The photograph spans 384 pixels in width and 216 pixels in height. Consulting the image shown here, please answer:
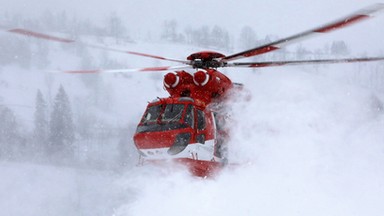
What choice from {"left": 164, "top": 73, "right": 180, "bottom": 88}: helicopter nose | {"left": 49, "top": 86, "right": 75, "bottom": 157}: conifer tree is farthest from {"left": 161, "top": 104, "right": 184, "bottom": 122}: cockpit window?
{"left": 49, "top": 86, "right": 75, "bottom": 157}: conifer tree

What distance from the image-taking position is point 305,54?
132625 mm

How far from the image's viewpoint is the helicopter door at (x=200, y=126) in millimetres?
9805

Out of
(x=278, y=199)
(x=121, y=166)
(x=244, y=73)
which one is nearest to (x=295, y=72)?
(x=278, y=199)

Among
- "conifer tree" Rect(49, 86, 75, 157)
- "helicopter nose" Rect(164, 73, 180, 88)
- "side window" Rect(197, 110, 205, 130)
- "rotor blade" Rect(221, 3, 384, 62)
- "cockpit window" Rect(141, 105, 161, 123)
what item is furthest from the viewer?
"conifer tree" Rect(49, 86, 75, 157)

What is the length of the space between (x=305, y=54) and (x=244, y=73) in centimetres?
4673

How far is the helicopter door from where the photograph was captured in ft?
32.2

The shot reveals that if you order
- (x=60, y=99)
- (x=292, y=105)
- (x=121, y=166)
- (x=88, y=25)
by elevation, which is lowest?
(x=121, y=166)

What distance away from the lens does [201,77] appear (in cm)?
1027

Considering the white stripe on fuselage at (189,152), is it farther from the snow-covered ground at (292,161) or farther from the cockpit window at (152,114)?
the snow-covered ground at (292,161)

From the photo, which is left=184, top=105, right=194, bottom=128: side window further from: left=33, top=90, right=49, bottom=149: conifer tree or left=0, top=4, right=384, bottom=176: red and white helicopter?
left=33, top=90, right=49, bottom=149: conifer tree

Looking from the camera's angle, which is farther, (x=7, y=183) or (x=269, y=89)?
(x=7, y=183)

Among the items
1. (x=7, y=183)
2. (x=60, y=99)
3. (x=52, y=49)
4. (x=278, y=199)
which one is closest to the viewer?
(x=278, y=199)

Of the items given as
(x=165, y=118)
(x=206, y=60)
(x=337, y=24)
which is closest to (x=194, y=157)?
(x=165, y=118)

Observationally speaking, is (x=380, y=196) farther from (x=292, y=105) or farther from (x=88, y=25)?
(x=88, y=25)
